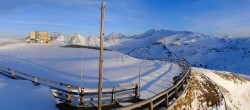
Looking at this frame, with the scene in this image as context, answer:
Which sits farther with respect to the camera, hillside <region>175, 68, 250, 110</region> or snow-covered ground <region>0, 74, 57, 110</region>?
hillside <region>175, 68, 250, 110</region>

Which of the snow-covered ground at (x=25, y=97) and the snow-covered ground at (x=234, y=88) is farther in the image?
the snow-covered ground at (x=234, y=88)

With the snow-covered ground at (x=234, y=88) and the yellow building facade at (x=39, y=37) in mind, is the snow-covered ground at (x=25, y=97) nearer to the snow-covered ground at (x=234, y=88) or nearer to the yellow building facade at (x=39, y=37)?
the snow-covered ground at (x=234, y=88)

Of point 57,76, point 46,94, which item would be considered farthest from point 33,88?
point 57,76

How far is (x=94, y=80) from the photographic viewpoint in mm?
29344

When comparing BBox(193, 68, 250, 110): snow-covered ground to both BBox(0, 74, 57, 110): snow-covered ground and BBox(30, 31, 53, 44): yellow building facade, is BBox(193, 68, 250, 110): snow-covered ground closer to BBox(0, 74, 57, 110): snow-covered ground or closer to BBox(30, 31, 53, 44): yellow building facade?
BBox(0, 74, 57, 110): snow-covered ground

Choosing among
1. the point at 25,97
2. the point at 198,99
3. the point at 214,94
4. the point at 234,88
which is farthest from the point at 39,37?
the point at 25,97

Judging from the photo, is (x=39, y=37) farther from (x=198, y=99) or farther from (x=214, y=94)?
(x=198, y=99)

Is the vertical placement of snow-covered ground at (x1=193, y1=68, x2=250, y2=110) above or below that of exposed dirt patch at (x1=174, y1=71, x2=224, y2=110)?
below

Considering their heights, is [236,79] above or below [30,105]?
below

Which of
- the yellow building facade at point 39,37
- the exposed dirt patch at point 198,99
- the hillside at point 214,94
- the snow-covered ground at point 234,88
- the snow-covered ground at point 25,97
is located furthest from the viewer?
the yellow building facade at point 39,37

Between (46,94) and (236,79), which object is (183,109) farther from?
(236,79)

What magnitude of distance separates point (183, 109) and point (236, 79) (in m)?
38.9

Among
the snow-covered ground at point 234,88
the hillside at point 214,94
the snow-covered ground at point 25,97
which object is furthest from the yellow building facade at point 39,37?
the snow-covered ground at point 25,97

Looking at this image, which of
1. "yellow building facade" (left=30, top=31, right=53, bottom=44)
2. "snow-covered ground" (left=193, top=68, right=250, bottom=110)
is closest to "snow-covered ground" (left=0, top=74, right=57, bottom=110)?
"snow-covered ground" (left=193, top=68, right=250, bottom=110)
